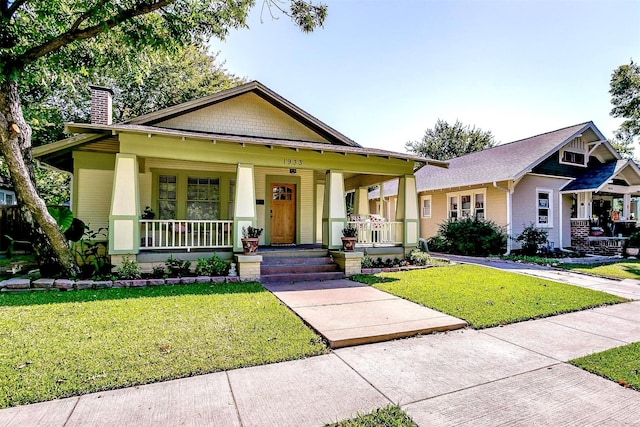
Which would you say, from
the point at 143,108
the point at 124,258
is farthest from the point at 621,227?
the point at 143,108

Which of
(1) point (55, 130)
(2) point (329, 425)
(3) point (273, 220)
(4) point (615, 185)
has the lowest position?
(2) point (329, 425)

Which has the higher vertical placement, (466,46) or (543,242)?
(466,46)

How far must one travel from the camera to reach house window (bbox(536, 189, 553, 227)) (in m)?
14.5

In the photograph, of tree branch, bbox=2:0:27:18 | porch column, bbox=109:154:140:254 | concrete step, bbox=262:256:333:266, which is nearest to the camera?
tree branch, bbox=2:0:27:18

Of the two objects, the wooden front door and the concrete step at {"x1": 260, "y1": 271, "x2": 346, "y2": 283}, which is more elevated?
the wooden front door

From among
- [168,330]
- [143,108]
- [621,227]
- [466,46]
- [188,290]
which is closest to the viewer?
[168,330]

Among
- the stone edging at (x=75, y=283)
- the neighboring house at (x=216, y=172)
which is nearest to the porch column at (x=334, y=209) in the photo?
the neighboring house at (x=216, y=172)

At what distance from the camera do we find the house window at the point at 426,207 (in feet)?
59.6

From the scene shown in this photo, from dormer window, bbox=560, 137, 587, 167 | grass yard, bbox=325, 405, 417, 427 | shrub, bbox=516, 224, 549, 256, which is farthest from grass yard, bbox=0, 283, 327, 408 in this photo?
dormer window, bbox=560, 137, 587, 167

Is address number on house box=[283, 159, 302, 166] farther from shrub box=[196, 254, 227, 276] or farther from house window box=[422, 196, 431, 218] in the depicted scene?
house window box=[422, 196, 431, 218]

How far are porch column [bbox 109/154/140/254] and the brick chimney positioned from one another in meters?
2.50

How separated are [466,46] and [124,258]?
40.1ft

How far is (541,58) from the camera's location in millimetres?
12430

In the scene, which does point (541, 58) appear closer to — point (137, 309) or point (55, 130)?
point (137, 309)
